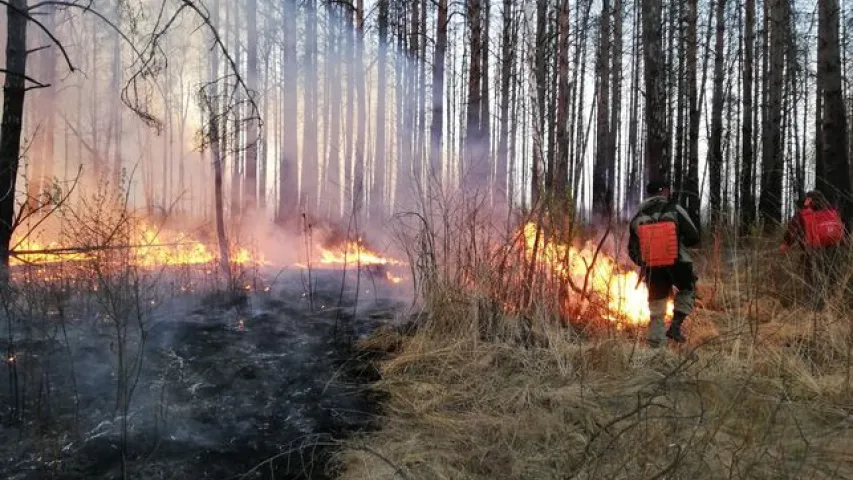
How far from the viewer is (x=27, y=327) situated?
4598 mm

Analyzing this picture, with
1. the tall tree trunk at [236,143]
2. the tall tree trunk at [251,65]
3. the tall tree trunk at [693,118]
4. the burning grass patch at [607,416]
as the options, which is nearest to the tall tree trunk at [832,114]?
the burning grass patch at [607,416]

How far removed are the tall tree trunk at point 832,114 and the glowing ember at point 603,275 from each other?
8.19 feet

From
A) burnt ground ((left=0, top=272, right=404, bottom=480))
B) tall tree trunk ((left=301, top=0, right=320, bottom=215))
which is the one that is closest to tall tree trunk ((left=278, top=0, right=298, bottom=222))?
tall tree trunk ((left=301, top=0, right=320, bottom=215))

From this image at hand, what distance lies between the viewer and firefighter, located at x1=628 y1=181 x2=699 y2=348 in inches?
187

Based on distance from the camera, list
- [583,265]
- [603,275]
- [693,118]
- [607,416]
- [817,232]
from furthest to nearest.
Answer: [693,118] < [583,265] < [603,275] < [817,232] < [607,416]

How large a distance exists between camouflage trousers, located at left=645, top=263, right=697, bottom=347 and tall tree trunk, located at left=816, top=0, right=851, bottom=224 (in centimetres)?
271

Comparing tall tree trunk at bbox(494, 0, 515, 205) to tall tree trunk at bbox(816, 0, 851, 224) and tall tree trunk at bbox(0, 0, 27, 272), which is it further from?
tall tree trunk at bbox(0, 0, 27, 272)

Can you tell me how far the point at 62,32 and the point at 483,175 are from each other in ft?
79.8

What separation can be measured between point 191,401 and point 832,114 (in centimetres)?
756

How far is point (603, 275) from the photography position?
570 centimetres

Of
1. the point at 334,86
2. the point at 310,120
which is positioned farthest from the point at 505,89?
the point at 310,120

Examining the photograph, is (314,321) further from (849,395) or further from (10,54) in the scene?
(849,395)

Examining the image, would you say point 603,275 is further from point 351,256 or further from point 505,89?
point 505,89

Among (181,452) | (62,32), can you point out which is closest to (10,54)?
(181,452)
